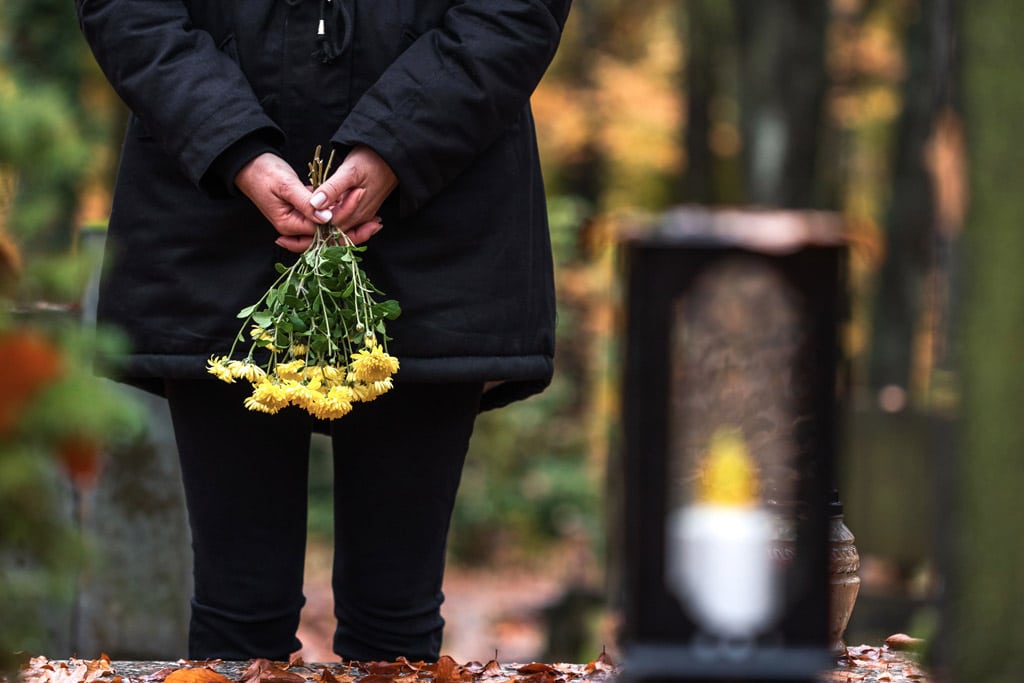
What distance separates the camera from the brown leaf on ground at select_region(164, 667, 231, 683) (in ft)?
8.81

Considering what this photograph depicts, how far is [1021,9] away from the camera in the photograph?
6.53 ft

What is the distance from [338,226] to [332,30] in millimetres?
398

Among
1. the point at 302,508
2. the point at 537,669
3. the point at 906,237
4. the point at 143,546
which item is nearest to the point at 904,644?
the point at 537,669

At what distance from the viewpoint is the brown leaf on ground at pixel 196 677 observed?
269cm

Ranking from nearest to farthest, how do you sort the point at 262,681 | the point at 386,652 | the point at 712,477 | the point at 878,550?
1. the point at 712,477
2. the point at 262,681
3. the point at 386,652
4. the point at 878,550

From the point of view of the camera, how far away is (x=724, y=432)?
1.99m

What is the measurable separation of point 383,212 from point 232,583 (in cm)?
82

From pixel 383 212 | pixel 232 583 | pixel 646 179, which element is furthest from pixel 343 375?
pixel 646 179

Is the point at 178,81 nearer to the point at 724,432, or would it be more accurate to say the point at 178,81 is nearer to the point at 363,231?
the point at 363,231

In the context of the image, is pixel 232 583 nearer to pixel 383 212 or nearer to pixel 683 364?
pixel 383 212

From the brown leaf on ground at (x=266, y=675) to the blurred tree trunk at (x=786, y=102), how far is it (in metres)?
8.56

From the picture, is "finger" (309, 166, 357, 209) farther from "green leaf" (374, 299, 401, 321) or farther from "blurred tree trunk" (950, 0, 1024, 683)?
"blurred tree trunk" (950, 0, 1024, 683)

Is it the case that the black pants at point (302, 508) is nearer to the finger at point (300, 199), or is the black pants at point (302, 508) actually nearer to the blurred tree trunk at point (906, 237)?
the finger at point (300, 199)

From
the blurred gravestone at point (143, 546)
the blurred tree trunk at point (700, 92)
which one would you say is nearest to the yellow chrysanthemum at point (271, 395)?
the blurred gravestone at point (143, 546)
